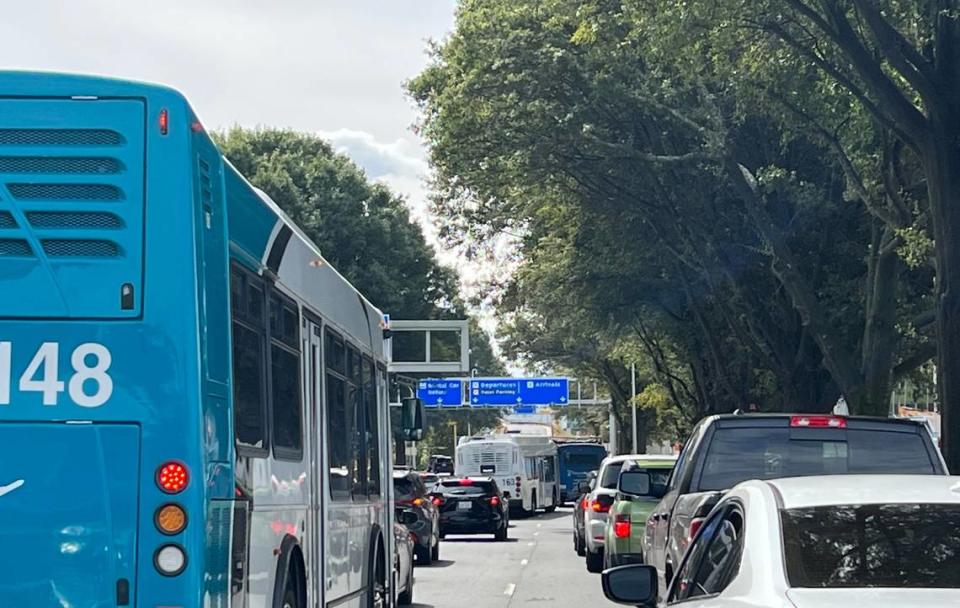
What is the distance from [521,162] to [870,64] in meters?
13.0

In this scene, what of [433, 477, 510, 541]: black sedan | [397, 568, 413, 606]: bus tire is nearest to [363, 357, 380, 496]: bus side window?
[397, 568, 413, 606]: bus tire

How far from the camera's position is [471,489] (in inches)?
1394

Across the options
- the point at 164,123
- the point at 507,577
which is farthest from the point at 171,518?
the point at 507,577

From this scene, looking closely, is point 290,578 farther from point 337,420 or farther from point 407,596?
point 407,596

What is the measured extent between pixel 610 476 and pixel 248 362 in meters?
16.7

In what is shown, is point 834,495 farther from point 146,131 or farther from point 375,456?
point 375,456

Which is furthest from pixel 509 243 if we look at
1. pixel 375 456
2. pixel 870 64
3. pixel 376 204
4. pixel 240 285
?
pixel 240 285

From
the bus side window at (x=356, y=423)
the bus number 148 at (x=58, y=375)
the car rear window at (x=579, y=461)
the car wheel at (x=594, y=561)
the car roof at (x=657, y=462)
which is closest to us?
the bus number 148 at (x=58, y=375)

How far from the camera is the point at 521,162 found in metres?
30.8

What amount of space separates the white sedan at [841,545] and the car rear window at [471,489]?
29.9m

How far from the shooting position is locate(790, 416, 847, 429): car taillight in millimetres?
10539

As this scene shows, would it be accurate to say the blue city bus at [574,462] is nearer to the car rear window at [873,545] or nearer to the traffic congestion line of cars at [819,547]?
the traffic congestion line of cars at [819,547]

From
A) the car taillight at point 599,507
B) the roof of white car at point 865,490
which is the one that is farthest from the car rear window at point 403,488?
the roof of white car at point 865,490

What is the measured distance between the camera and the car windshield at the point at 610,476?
23362 mm
